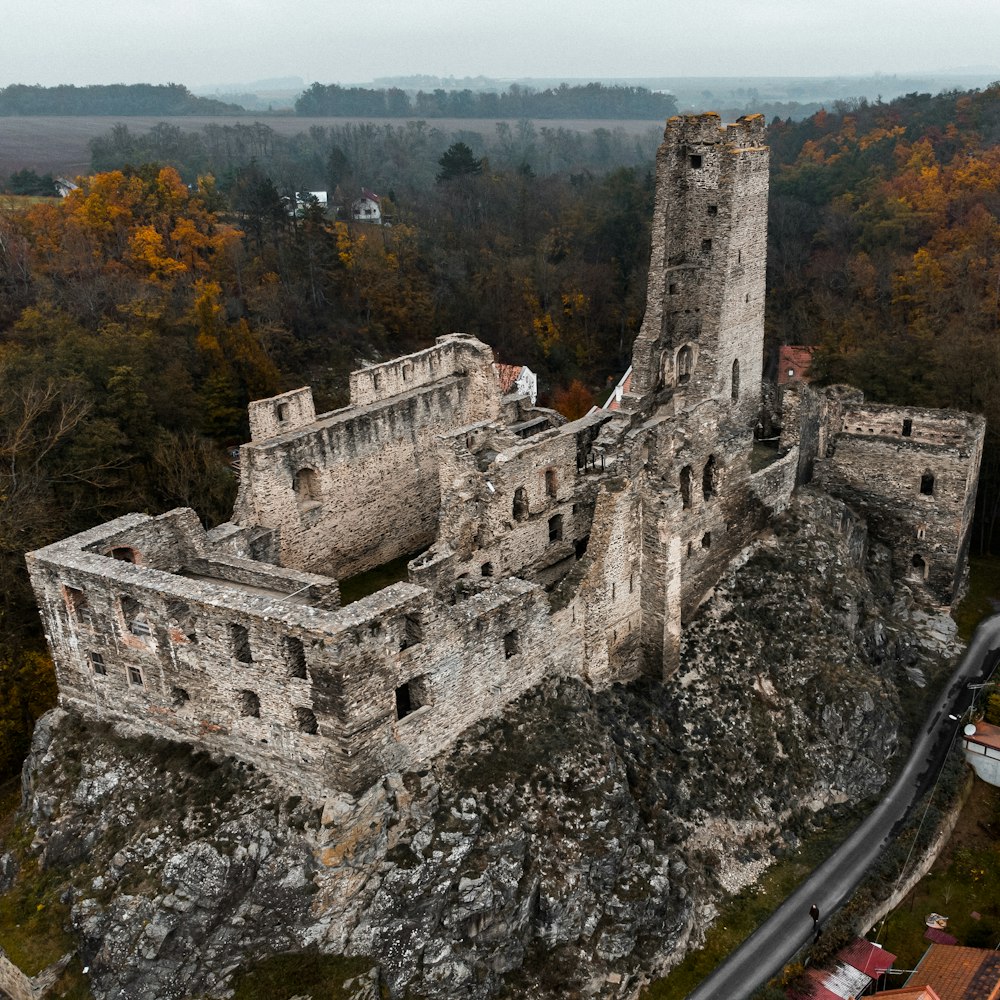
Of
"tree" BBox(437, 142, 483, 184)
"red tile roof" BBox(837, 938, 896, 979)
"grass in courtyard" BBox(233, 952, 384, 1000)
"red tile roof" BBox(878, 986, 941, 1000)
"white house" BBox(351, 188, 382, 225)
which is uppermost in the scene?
"tree" BBox(437, 142, 483, 184)

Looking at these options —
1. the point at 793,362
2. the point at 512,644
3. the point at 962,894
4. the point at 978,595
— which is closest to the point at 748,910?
the point at 962,894

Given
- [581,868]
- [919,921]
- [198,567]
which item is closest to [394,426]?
[198,567]

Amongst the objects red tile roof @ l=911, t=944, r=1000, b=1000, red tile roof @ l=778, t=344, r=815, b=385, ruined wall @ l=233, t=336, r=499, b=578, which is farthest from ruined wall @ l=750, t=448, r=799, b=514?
red tile roof @ l=778, t=344, r=815, b=385

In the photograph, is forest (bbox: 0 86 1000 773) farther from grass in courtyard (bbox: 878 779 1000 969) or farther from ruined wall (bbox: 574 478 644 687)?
grass in courtyard (bbox: 878 779 1000 969)

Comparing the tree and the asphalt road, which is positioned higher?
the tree

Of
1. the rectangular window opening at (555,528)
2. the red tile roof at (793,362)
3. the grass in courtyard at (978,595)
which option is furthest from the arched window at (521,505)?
the red tile roof at (793,362)

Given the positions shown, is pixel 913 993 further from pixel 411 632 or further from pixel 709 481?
pixel 709 481

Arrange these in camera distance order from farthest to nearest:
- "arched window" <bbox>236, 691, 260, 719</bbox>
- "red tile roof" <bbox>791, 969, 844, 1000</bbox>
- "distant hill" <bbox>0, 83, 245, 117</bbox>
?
"distant hill" <bbox>0, 83, 245, 117</bbox> < "red tile roof" <bbox>791, 969, 844, 1000</bbox> < "arched window" <bbox>236, 691, 260, 719</bbox>
